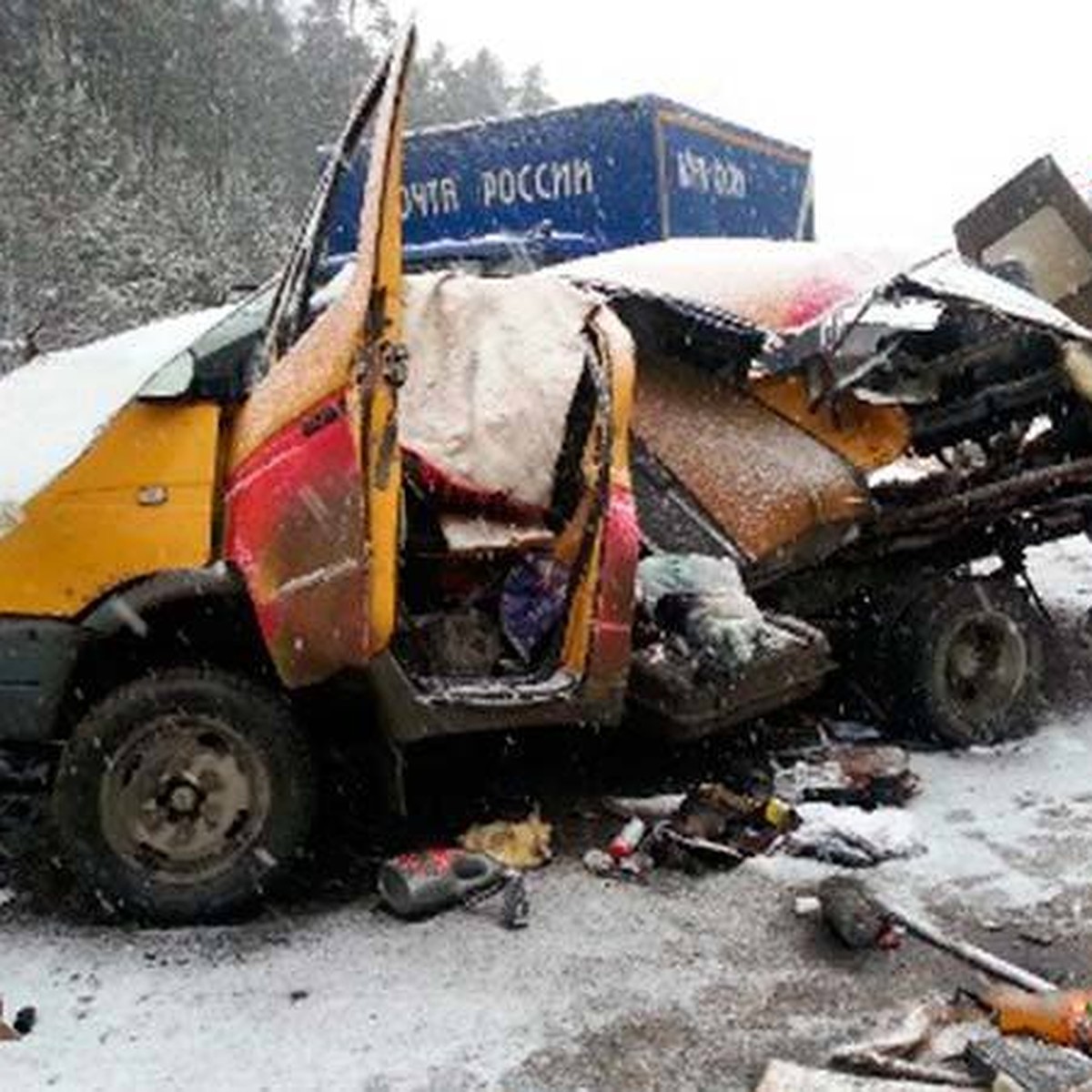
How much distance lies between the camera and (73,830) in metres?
4.04

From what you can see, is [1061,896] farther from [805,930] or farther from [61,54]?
[61,54]

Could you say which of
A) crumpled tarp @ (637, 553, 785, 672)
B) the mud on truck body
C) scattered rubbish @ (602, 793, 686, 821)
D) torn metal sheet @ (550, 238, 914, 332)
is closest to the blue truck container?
torn metal sheet @ (550, 238, 914, 332)

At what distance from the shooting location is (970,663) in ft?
19.5

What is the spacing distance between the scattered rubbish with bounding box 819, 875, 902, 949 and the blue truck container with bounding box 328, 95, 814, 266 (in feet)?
A: 26.1

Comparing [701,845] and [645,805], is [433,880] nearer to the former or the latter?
[701,845]

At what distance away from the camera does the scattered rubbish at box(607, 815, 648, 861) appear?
181 inches

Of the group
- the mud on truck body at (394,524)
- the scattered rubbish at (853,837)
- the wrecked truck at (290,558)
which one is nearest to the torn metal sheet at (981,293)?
the mud on truck body at (394,524)

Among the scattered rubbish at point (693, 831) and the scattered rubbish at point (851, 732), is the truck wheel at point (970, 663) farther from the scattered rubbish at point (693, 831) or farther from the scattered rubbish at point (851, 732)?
the scattered rubbish at point (693, 831)

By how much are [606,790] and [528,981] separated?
145cm

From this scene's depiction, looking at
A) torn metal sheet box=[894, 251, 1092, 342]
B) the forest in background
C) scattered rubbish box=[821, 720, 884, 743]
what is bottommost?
scattered rubbish box=[821, 720, 884, 743]

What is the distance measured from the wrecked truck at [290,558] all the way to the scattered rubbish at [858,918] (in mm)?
864

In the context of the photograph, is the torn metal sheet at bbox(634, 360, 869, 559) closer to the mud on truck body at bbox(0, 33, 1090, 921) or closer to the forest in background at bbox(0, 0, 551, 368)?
the mud on truck body at bbox(0, 33, 1090, 921)

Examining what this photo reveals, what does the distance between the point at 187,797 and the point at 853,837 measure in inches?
81.0

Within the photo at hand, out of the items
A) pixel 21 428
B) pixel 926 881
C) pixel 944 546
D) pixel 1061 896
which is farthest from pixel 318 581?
pixel 944 546
